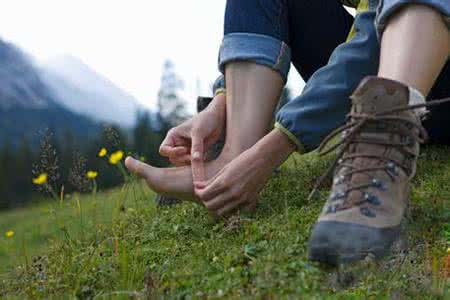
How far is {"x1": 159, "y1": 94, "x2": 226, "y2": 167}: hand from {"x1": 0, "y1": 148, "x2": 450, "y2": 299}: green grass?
0.30 m

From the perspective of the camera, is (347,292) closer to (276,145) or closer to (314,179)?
(276,145)

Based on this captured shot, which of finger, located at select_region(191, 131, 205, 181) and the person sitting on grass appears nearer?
the person sitting on grass

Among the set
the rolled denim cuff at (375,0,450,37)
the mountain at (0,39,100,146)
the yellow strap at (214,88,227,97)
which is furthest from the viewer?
the mountain at (0,39,100,146)

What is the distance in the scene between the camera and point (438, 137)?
12.7 ft

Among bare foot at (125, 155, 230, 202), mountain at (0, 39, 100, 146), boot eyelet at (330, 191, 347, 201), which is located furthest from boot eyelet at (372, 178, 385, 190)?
mountain at (0, 39, 100, 146)

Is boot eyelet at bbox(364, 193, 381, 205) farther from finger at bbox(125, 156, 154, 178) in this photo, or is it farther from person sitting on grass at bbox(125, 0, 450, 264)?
finger at bbox(125, 156, 154, 178)

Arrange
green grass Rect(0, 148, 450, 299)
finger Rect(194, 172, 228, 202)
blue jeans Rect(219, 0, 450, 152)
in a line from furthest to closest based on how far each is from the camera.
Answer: finger Rect(194, 172, 228, 202)
blue jeans Rect(219, 0, 450, 152)
green grass Rect(0, 148, 450, 299)

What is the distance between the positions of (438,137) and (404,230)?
169cm

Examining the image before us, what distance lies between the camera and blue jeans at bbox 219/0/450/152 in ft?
9.40

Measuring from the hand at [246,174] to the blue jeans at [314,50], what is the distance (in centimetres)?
7

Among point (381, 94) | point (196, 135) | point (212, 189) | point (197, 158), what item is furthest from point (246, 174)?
point (381, 94)

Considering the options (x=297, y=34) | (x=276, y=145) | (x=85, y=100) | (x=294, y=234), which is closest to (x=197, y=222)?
(x=276, y=145)

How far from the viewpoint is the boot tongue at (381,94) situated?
7.37ft

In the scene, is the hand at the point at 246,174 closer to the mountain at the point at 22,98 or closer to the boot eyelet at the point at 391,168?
the boot eyelet at the point at 391,168
